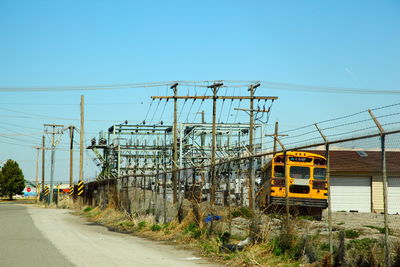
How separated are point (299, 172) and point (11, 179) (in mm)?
75145

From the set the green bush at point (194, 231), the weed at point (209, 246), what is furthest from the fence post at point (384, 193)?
the green bush at point (194, 231)

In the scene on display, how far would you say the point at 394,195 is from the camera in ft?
34.8

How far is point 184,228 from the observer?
16.5 m

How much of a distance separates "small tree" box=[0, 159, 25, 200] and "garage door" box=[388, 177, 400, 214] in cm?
8255

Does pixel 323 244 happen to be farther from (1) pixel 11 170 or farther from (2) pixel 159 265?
(1) pixel 11 170

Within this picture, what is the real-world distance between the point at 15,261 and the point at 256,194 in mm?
5549

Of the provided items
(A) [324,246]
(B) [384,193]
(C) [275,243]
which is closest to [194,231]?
(C) [275,243]

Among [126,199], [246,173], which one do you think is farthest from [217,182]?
[126,199]

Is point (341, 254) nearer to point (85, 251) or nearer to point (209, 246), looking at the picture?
point (209, 246)

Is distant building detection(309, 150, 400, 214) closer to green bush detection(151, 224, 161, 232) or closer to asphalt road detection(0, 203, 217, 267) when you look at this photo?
asphalt road detection(0, 203, 217, 267)

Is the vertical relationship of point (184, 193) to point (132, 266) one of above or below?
above

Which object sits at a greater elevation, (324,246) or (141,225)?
(324,246)

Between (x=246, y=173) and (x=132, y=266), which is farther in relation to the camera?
(x=246, y=173)

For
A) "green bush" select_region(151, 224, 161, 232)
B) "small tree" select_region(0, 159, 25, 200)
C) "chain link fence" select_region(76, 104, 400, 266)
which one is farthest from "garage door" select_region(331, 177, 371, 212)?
"small tree" select_region(0, 159, 25, 200)
